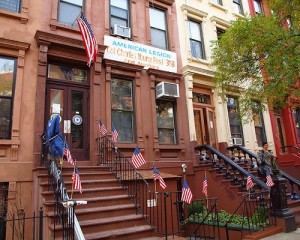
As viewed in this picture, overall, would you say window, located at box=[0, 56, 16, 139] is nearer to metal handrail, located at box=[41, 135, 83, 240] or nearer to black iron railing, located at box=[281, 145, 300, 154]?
metal handrail, located at box=[41, 135, 83, 240]

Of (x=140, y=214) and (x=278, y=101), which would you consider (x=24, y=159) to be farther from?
(x=278, y=101)

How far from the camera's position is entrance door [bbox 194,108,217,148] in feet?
40.3

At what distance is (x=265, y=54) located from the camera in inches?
405

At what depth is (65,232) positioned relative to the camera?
557 cm

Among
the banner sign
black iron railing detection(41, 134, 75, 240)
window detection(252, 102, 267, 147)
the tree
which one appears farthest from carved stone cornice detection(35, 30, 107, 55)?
window detection(252, 102, 267, 147)

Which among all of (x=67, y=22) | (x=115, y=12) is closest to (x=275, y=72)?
(x=115, y=12)

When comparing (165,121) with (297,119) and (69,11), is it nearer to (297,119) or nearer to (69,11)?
(69,11)

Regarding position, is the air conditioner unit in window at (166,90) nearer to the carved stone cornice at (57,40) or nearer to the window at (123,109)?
the window at (123,109)

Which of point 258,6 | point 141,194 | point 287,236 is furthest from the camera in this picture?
point 258,6

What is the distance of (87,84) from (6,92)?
8.35 ft

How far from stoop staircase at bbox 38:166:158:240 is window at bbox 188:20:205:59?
7656mm

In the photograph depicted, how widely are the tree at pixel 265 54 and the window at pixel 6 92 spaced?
7408 mm

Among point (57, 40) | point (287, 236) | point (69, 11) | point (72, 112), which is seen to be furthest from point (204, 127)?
point (69, 11)

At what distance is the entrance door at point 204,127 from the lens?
12297 millimetres
